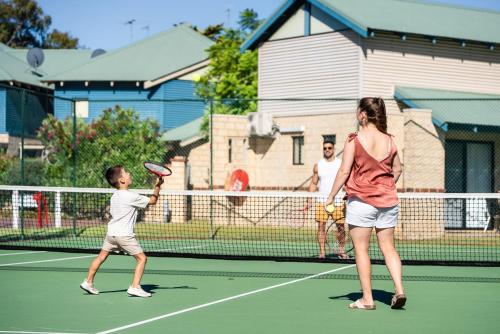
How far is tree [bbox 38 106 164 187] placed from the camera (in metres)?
22.8

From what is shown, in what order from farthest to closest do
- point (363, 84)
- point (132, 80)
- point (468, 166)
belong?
point (132, 80)
point (363, 84)
point (468, 166)

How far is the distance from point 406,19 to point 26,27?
47.0 m

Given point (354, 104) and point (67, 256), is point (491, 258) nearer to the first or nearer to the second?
point (67, 256)

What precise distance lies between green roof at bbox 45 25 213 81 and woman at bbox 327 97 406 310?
3017 centimetres

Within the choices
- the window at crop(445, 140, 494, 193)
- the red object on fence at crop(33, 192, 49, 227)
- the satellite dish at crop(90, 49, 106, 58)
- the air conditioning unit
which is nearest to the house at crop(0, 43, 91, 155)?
the satellite dish at crop(90, 49, 106, 58)

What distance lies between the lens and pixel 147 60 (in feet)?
134

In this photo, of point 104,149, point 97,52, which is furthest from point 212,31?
point 104,149

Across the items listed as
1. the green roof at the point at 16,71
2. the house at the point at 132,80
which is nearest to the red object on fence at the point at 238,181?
the house at the point at 132,80

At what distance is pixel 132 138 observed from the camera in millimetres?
24656

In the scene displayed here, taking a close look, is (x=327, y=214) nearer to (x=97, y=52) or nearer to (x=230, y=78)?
(x=230, y=78)

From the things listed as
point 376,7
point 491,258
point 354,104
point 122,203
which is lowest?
point 491,258

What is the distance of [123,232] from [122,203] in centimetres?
31

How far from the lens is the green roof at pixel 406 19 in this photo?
84.5 ft

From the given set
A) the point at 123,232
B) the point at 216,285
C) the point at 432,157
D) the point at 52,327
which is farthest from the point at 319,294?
the point at 432,157
